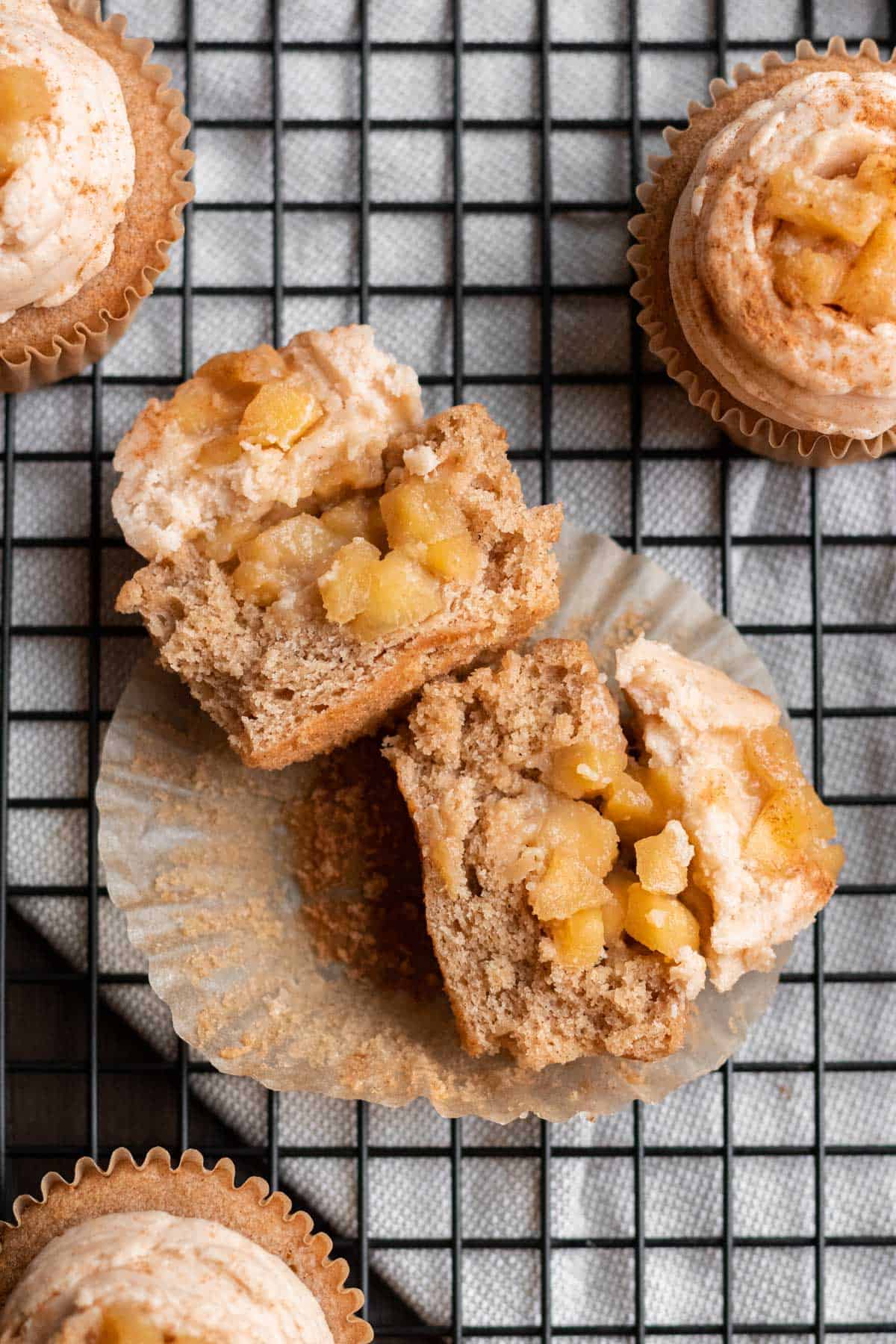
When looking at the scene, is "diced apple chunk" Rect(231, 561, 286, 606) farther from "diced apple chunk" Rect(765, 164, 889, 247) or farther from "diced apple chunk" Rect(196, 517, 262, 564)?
"diced apple chunk" Rect(765, 164, 889, 247)

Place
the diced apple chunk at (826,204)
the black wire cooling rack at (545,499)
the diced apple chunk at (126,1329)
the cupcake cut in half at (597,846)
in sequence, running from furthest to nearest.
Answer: the black wire cooling rack at (545,499) → the cupcake cut in half at (597,846) → the diced apple chunk at (826,204) → the diced apple chunk at (126,1329)

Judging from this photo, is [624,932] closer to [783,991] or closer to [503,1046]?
[503,1046]

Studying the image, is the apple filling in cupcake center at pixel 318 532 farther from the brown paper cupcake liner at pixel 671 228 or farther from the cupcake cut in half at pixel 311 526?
the brown paper cupcake liner at pixel 671 228

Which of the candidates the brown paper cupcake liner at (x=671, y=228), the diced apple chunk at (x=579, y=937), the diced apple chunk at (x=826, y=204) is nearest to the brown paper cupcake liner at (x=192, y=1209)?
the diced apple chunk at (x=579, y=937)

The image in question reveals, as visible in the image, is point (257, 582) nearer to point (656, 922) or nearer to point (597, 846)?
point (597, 846)

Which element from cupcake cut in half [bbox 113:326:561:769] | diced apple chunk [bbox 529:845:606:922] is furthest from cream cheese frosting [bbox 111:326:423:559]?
diced apple chunk [bbox 529:845:606:922]

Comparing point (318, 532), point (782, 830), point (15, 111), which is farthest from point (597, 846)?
point (15, 111)
